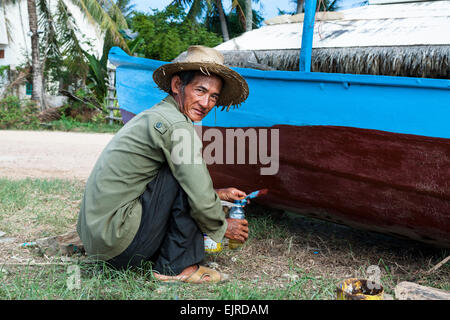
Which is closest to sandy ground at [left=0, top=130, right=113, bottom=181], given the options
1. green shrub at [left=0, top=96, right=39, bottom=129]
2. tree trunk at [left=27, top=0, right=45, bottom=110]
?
green shrub at [left=0, top=96, right=39, bottom=129]

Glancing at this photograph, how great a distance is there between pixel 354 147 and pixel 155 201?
1.21 metres

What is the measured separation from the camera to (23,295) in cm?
195

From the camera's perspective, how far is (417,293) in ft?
6.40

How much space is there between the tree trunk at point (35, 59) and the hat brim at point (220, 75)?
422 inches

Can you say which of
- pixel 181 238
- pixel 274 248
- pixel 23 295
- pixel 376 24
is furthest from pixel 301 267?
pixel 376 24

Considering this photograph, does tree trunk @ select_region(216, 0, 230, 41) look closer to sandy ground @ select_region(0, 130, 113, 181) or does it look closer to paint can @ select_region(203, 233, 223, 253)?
sandy ground @ select_region(0, 130, 113, 181)

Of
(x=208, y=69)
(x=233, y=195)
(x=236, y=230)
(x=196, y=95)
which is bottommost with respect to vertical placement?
(x=236, y=230)

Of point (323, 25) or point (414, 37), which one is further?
point (323, 25)

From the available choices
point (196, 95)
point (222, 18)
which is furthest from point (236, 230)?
point (222, 18)

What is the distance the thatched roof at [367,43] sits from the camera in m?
2.45

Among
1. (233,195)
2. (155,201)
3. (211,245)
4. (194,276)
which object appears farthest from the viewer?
(211,245)

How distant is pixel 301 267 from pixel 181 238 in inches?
33.0

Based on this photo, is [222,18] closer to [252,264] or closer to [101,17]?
[101,17]

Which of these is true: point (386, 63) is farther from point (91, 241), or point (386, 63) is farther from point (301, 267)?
point (91, 241)
